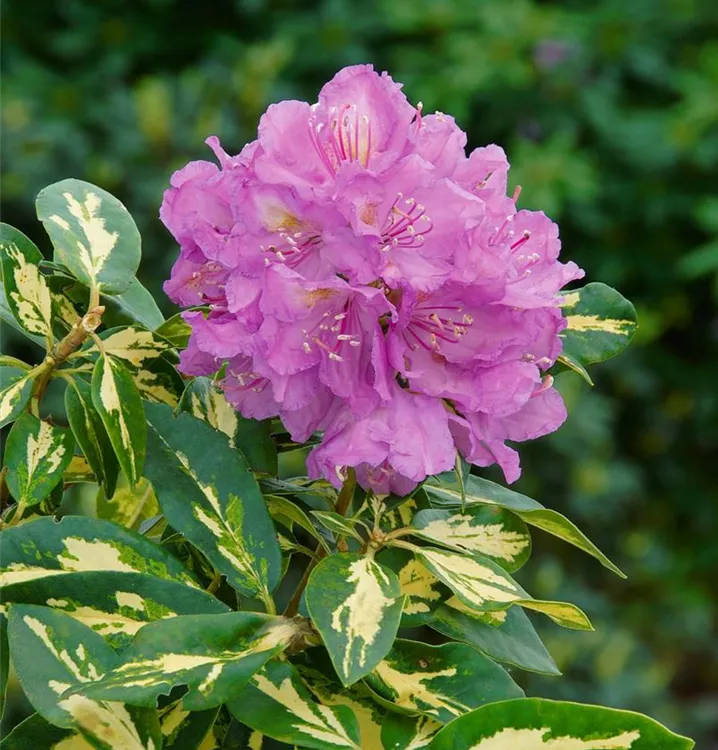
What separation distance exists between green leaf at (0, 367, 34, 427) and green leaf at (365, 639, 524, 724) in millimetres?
286

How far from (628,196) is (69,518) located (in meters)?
2.71

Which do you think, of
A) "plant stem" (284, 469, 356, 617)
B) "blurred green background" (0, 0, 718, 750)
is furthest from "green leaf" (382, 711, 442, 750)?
"blurred green background" (0, 0, 718, 750)

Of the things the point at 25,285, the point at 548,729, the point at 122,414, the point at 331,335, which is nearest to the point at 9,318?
the point at 25,285

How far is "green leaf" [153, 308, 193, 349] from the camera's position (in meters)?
0.92

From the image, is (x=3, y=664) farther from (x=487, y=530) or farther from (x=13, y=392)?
(x=487, y=530)

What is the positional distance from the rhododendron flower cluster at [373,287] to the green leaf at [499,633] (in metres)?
0.10

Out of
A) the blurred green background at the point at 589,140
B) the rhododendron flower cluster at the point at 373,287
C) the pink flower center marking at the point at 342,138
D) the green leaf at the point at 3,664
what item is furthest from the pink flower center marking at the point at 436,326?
the blurred green background at the point at 589,140

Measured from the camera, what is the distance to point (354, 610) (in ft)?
2.29

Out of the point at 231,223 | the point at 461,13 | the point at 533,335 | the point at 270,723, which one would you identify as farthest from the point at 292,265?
the point at 461,13

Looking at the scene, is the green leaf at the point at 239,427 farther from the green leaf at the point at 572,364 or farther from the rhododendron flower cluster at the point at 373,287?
the green leaf at the point at 572,364

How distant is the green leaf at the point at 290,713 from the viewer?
70 centimetres

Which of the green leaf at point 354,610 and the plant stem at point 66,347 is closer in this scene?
the green leaf at point 354,610

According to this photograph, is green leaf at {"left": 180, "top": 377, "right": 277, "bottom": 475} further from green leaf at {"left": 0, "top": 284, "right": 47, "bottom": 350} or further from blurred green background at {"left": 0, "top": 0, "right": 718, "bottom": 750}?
blurred green background at {"left": 0, "top": 0, "right": 718, "bottom": 750}

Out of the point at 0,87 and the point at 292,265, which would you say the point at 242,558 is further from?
the point at 0,87
